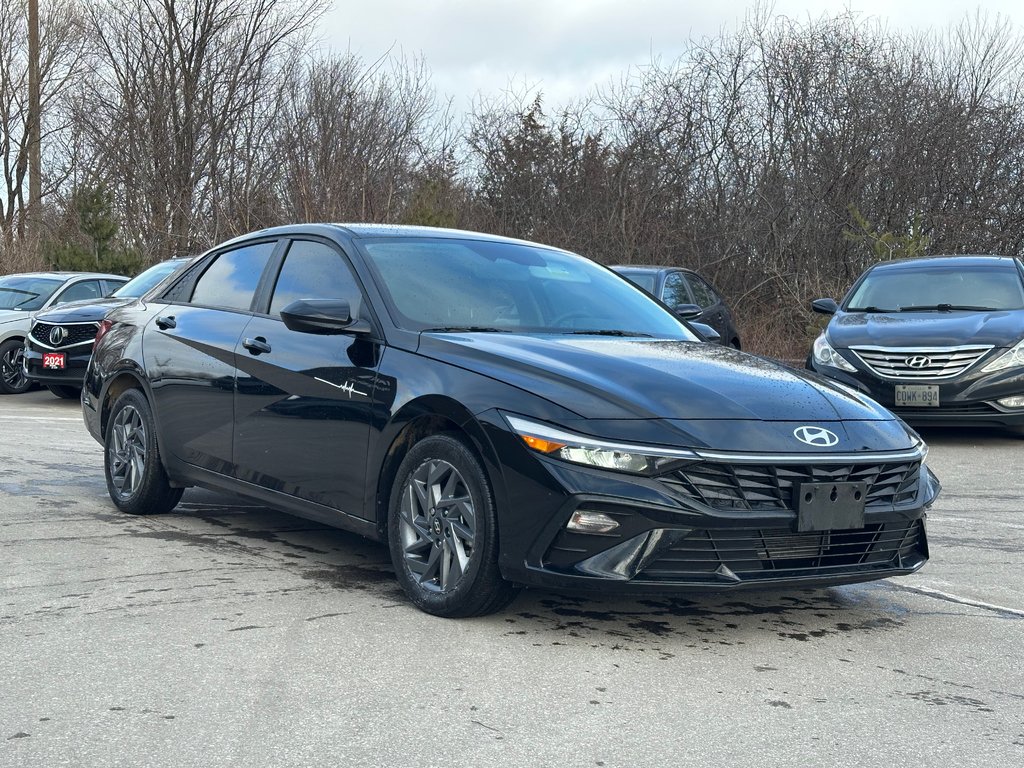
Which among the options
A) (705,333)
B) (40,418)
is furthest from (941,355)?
(40,418)

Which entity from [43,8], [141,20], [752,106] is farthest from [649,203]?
[43,8]

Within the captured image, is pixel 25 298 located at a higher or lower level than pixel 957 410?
higher

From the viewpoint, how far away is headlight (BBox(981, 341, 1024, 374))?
→ 10.7 meters

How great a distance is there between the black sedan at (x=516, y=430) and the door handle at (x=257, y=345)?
0.04 ft

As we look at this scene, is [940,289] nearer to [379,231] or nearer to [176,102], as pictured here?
[379,231]

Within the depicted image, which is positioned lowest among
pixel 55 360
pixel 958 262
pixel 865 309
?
pixel 55 360

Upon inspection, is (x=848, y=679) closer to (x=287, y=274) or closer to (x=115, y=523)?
(x=287, y=274)

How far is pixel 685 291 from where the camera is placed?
52.5ft

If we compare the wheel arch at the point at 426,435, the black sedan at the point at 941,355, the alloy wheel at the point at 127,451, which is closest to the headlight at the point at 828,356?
the black sedan at the point at 941,355

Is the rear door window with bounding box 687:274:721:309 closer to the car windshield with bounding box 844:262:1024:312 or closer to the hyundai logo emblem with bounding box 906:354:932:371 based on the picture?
the car windshield with bounding box 844:262:1024:312

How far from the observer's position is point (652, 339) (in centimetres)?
579

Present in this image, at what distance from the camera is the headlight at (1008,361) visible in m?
10.7

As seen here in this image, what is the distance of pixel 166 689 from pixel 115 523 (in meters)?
3.07

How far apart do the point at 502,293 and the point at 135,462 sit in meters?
2.52
